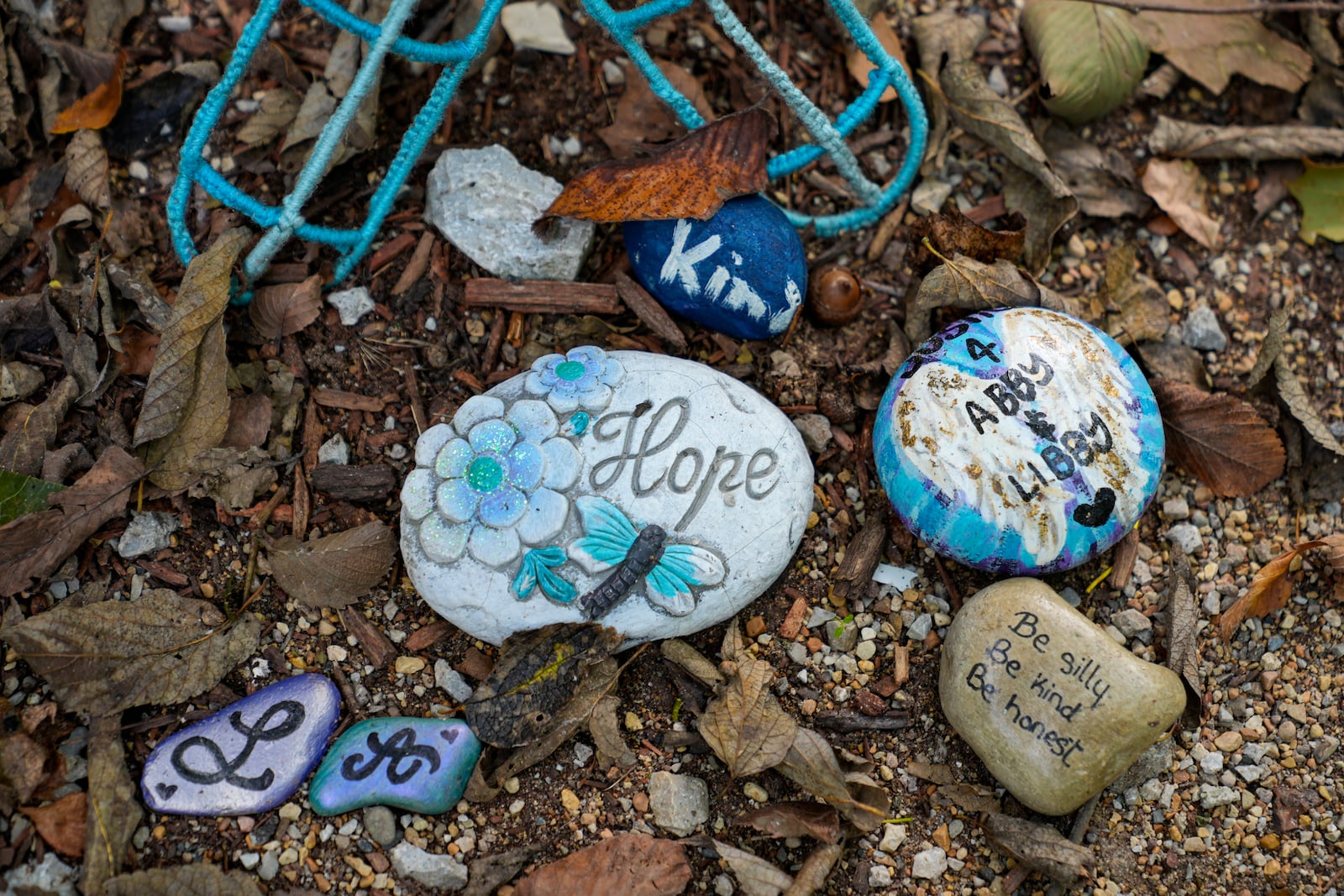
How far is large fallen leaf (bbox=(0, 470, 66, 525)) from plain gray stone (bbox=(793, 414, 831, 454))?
1813 mm

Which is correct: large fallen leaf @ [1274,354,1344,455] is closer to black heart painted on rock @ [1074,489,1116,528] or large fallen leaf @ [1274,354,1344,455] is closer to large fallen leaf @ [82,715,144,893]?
black heart painted on rock @ [1074,489,1116,528]

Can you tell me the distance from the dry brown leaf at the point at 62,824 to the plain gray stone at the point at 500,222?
5.15ft

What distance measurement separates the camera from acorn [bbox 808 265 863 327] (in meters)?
2.59

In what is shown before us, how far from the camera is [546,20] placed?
2.85m

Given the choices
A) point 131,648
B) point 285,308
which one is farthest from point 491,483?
point 131,648

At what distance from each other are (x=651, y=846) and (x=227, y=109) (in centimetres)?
230

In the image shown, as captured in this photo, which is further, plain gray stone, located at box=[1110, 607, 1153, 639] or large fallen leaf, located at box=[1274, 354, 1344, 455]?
large fallen leaf, located at box=[1274, 354, 1344, 455]

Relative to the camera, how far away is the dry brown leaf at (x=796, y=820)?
2.14 metres

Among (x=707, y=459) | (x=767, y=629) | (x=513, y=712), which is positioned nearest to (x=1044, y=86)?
(x=707, y=459)

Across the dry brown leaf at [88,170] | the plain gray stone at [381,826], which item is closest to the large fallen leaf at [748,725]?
the plain gray stone at [381,826]

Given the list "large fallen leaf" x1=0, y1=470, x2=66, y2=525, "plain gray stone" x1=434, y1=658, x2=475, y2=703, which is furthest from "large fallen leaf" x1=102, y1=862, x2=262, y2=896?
"large fallen leaf" x1=0, y1=470, x2=66, y2=525

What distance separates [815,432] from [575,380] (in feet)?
2.12

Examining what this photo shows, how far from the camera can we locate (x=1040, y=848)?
2.16 m

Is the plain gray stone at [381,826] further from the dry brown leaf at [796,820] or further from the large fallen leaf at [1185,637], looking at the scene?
the large fallen leaf at [1185,637]
